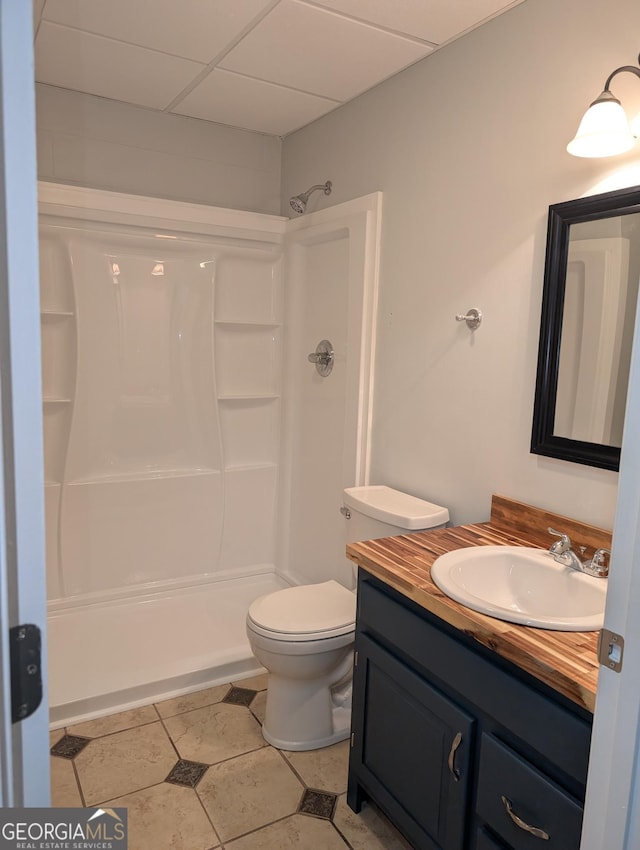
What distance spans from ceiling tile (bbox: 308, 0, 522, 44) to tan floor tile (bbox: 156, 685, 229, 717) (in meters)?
2.42

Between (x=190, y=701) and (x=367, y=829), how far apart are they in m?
0.88

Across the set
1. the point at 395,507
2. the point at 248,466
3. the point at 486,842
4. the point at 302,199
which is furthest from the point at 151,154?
the point at 486,842

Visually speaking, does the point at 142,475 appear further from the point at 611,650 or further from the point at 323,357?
the point at 611,650

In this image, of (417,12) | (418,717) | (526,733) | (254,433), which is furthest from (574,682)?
(254,433)

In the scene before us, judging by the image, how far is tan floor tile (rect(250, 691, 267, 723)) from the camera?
2.28 m

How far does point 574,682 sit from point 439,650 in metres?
0.40

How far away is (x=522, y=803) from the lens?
1197mm

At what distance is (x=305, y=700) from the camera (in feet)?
6.92

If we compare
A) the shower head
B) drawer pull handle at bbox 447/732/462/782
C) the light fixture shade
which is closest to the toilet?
drawer pull handle at bbox 447/732/462/782

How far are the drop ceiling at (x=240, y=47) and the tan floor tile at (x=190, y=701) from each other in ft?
7.80

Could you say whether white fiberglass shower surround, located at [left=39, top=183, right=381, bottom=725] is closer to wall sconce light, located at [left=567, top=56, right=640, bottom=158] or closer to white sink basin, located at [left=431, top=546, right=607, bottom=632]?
white sink basin, located at [left=431, top=546, right=607, bottom=632]

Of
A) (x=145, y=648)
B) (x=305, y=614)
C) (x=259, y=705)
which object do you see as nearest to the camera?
(x=305, y=614)

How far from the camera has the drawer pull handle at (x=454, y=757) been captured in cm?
135

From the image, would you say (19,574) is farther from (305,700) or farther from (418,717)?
(305,700)
